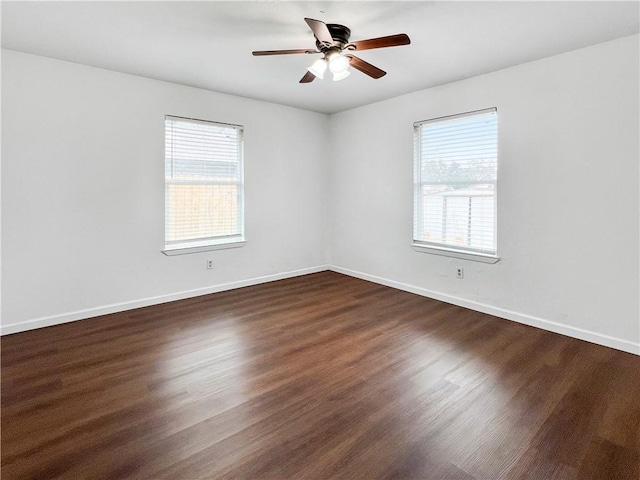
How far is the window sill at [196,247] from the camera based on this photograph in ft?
13.4

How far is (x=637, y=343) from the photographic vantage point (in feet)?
9.12

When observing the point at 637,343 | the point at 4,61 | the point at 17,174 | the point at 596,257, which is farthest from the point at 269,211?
the point at 637,343

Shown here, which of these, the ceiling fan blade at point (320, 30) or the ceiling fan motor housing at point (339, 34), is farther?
the ceiling fan motor housing at point (339, 34)

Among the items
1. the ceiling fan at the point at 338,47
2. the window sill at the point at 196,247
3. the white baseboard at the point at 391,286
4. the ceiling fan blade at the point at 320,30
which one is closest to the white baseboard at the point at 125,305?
the white baseboard at the point at 391,286

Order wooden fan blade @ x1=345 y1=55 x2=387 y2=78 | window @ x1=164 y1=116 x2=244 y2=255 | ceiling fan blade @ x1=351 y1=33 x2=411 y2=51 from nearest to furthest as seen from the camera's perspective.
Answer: ceiling fan blade @ x1=351 y1=33 x2=411 y2=51 → wooden fan blade @ x1=345 y1=55 x2=387 y2=78 → window @ x1=164 y1=116 x2=244 y2=255

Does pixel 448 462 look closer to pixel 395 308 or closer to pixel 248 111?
pixel 395 308

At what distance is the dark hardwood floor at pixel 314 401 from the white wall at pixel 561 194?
0.33 metres

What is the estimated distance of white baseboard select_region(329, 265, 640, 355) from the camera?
286 centimetres

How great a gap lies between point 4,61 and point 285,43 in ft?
8.25

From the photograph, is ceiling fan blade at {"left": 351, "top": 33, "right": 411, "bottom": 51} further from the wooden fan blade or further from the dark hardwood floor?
the dark hardwood floor

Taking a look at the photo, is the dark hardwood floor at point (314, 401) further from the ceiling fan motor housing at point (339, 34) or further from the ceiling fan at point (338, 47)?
the ceiling fan motor housing at point (339, 34)

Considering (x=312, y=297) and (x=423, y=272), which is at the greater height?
(x=423, y=272)

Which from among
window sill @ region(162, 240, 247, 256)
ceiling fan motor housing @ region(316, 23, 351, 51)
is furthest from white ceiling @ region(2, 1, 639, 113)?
window sill @ region(162, 240, 247, 256)

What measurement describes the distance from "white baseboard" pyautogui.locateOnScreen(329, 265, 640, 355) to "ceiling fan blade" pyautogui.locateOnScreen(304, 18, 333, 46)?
3.08m
